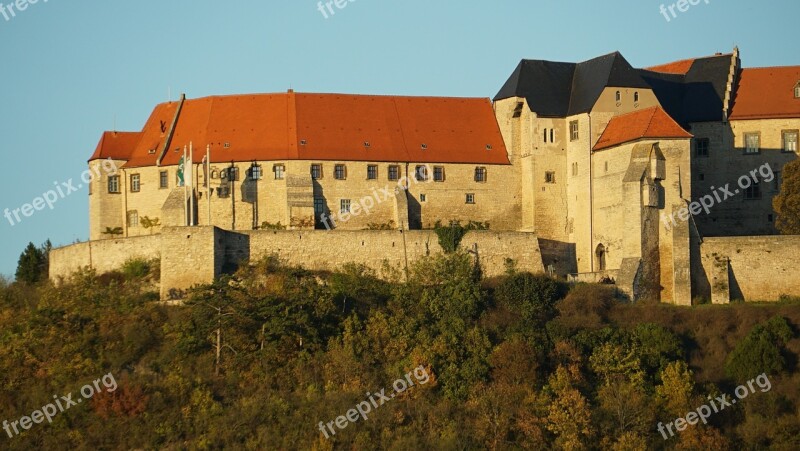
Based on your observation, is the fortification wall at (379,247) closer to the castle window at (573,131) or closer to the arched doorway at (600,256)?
the arched doorway at (600,256)

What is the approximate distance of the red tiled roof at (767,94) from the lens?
66688 mm

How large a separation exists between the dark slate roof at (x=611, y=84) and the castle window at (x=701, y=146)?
87 cm

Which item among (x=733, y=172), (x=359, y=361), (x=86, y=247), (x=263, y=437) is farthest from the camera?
(x=733, y=172)

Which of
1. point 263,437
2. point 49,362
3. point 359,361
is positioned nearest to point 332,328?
point 359,361

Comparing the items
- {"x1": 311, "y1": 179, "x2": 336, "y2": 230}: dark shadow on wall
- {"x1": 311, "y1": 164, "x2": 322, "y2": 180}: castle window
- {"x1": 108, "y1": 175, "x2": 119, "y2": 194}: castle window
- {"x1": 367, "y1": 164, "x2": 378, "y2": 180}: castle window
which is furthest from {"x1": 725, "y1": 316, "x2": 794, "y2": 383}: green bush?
{"x1": 108, "y1": 175, "x2": 119, "y2": 194}: castle window

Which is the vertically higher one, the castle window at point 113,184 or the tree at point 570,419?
the castle window at point 113,184

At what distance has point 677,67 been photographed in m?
71.4

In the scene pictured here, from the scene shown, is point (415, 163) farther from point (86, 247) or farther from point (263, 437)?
point (263, 437)

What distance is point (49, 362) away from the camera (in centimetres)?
5384

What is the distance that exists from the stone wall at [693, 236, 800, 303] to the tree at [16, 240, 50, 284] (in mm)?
26310

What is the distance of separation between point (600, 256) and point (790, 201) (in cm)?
752

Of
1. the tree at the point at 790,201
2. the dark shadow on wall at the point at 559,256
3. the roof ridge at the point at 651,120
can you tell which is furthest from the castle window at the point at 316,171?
the tree at the point at 790,201

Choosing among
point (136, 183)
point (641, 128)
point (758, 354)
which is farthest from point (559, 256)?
point (136, 183)

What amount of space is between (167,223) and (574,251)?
1605 centimetres
